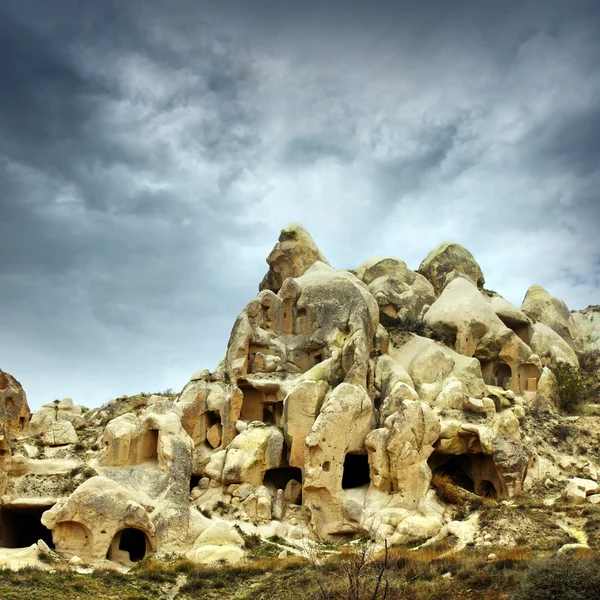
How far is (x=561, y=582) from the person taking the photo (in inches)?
606

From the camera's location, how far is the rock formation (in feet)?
83.0

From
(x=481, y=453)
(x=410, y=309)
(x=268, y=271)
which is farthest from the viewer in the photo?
(x=268, y=271)

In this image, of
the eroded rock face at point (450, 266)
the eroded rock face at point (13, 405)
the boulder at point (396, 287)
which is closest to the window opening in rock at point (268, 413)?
the eroded rock face at point (13, 405)

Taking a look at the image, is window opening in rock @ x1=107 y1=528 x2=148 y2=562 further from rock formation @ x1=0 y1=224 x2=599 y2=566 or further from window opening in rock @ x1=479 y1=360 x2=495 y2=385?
window opening in rock @ x1=479 y1=360 x2=495 y2=385

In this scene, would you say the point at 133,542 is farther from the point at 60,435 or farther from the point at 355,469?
the point at 355,469

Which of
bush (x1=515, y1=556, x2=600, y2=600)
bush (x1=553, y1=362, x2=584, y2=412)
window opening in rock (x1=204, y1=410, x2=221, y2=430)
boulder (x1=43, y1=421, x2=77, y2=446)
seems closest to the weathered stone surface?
bush (x1=553, y1=362, x2=584, y2=412)

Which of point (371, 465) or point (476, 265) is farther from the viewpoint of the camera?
point (476, 265)

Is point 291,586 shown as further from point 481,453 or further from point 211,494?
point 481,453

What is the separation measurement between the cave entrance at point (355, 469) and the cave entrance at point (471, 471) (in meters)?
3.00

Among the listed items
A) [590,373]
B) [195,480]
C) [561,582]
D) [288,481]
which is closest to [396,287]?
[590,373]

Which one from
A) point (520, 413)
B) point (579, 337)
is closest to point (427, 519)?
point (520, 413)

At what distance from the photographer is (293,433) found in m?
30.7

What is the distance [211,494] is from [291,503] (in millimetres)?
3319

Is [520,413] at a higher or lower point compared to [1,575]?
higher
